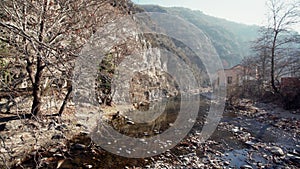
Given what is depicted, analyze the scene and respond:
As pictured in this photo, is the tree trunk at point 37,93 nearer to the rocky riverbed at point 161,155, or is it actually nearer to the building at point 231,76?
the rocky riverbed at point 161,155

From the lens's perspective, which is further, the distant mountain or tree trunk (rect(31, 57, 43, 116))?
the distant mountain

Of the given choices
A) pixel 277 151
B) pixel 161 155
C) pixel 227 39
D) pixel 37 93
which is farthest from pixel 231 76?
pixel 227 39

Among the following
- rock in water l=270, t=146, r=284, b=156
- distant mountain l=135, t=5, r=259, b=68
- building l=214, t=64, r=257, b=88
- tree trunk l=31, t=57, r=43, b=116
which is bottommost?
rock in water l=270, t=146, r=284, b=156

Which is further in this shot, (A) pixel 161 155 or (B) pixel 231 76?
(B) pixel 231 76

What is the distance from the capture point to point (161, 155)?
17.9ft

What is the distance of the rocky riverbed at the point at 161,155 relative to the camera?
15.1ft

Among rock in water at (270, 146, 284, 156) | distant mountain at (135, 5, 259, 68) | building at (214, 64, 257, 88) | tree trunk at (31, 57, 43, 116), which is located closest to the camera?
rock in water at (270, 146, 284, 156)

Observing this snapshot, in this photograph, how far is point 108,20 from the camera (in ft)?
25.9

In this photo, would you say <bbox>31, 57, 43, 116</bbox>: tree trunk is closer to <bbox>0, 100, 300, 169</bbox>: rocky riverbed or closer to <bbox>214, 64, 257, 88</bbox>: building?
<bbox>0, 100, 300, 169</bbox>: rocky riverbed

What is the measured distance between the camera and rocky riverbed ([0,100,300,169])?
15.1ft

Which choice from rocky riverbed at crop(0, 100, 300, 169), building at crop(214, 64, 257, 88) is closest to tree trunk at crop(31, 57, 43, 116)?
rocky riverbed at crop(0, 100, 300, 169)

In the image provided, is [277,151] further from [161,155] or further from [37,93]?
[37,93]

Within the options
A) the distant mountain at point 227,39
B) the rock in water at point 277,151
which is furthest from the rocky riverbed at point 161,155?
the distant mountain at point 227,39

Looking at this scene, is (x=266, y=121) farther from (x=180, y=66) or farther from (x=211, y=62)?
(x=211, y=62)
